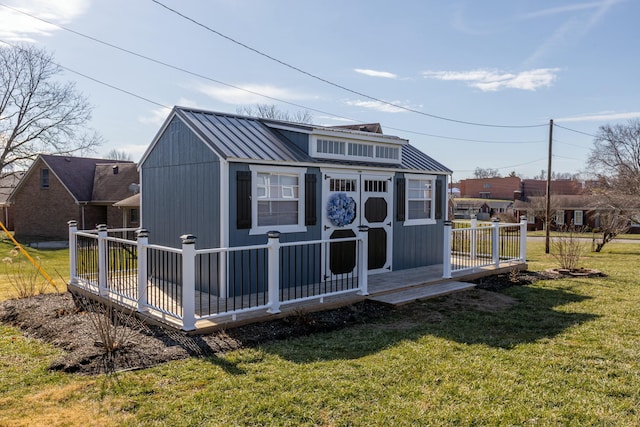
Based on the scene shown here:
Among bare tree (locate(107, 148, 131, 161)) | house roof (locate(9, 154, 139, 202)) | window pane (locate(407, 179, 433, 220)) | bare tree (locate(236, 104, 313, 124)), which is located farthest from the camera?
bare tree (locate(107, 148, 131, 161))

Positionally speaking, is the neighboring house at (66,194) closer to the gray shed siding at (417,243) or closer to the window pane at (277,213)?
the gray shed siding at (417,243)

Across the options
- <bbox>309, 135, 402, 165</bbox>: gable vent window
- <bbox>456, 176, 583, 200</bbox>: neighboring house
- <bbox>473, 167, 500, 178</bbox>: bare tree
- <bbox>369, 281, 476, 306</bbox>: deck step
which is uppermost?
<bbox>473, 167, 500, 178</bbox>: bare tree

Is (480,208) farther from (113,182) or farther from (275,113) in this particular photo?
(113,182)

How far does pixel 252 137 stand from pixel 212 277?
8.44 ft

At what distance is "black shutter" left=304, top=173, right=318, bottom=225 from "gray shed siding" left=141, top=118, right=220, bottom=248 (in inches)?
64.8

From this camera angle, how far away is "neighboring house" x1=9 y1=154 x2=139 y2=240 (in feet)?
87.2

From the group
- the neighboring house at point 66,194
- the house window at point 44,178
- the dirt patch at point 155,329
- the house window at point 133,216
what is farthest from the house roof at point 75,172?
the dirt patch at point 155,329

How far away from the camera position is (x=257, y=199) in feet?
25.5

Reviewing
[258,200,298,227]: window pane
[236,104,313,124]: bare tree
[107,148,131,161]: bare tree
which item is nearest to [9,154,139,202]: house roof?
[236,104,313,124]: bare tree

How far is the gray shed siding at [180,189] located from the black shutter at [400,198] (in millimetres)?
4155

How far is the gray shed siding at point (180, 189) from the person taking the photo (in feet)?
25.0

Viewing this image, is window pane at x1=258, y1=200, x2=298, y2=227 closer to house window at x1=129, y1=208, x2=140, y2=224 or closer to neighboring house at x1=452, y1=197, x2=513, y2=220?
house window at x1=129, y1=208, x2=140, y2=224

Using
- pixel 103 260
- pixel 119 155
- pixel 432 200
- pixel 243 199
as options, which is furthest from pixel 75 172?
pixel 119 155

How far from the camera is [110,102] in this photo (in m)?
16.3
